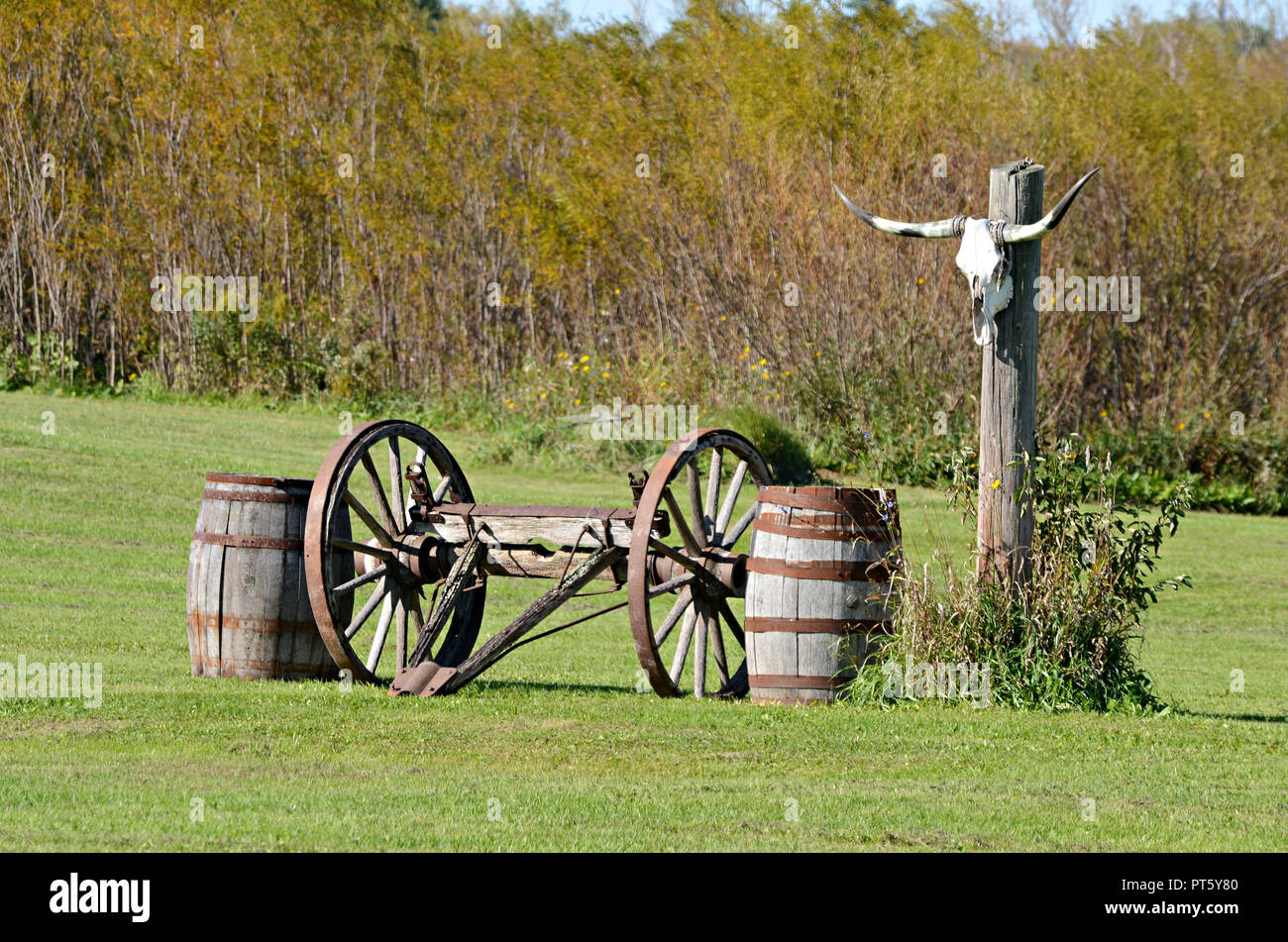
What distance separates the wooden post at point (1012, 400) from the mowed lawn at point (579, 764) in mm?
844

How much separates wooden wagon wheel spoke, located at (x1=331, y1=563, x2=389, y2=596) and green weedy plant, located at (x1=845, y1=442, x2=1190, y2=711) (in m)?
2.46

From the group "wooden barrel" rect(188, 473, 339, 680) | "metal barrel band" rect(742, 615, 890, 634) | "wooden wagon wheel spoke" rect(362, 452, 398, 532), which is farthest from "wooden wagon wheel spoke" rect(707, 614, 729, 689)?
"wooden barrel" rect(188, 473, 339, 680)

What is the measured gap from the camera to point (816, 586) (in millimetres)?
7551

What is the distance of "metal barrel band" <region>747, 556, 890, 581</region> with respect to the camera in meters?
7.55

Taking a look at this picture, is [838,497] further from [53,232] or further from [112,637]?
[53,232]

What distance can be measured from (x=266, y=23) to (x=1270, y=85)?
51.6 feet

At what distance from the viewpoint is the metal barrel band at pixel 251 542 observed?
26.9ft

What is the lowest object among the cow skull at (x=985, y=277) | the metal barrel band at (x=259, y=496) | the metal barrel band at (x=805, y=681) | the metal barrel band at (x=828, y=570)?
the metal barrel band at (x=805, y=681)

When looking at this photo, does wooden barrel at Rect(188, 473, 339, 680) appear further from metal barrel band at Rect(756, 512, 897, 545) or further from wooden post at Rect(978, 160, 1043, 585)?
wooden post at Rect(978, 160, 1043, 585)

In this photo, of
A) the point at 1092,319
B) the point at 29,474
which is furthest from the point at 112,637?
the point at 1092,319

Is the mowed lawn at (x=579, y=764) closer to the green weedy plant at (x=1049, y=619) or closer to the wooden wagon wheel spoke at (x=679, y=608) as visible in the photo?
the green weedy plant at (x=1049, y=619)

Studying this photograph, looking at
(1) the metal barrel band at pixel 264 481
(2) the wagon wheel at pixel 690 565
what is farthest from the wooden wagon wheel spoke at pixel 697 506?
(1) the metal barrel band at pixel 264 481

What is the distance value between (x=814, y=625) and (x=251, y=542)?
2.92 m
